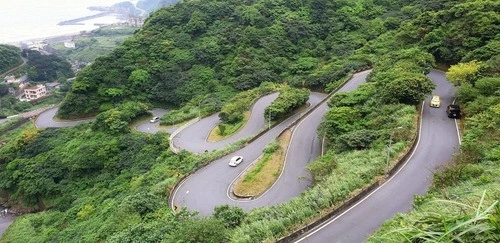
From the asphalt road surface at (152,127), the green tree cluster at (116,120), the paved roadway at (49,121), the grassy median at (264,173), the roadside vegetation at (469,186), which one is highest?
the roadside vegetation at (469,186)

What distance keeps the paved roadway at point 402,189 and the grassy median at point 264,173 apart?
283 inches

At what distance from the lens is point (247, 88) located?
4362 centimetres

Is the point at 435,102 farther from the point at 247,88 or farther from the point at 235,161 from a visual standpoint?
the point at 247,88

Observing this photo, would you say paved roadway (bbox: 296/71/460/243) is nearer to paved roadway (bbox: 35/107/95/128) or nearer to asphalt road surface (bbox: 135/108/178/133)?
asphalt road surface (bbox: 135/108/178/133)

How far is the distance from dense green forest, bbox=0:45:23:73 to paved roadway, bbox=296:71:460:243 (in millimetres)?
87356

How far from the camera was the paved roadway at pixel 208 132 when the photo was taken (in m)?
30.3

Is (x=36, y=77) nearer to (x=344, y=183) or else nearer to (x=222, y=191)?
(x=222, y=191)

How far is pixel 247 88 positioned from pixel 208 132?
1186 centimetres

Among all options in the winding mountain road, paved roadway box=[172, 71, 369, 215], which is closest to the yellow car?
the winding mountain road

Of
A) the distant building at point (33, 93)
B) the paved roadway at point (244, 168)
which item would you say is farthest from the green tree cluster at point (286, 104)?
the distant building at point (33, 93)

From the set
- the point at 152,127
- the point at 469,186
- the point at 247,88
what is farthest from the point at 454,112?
the point at 152,127

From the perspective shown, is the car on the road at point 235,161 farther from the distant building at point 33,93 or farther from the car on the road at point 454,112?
the distant building at point 33,93

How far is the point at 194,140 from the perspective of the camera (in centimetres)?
3178

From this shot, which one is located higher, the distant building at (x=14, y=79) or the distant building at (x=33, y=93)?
the distant building at (x=14, y=79)
